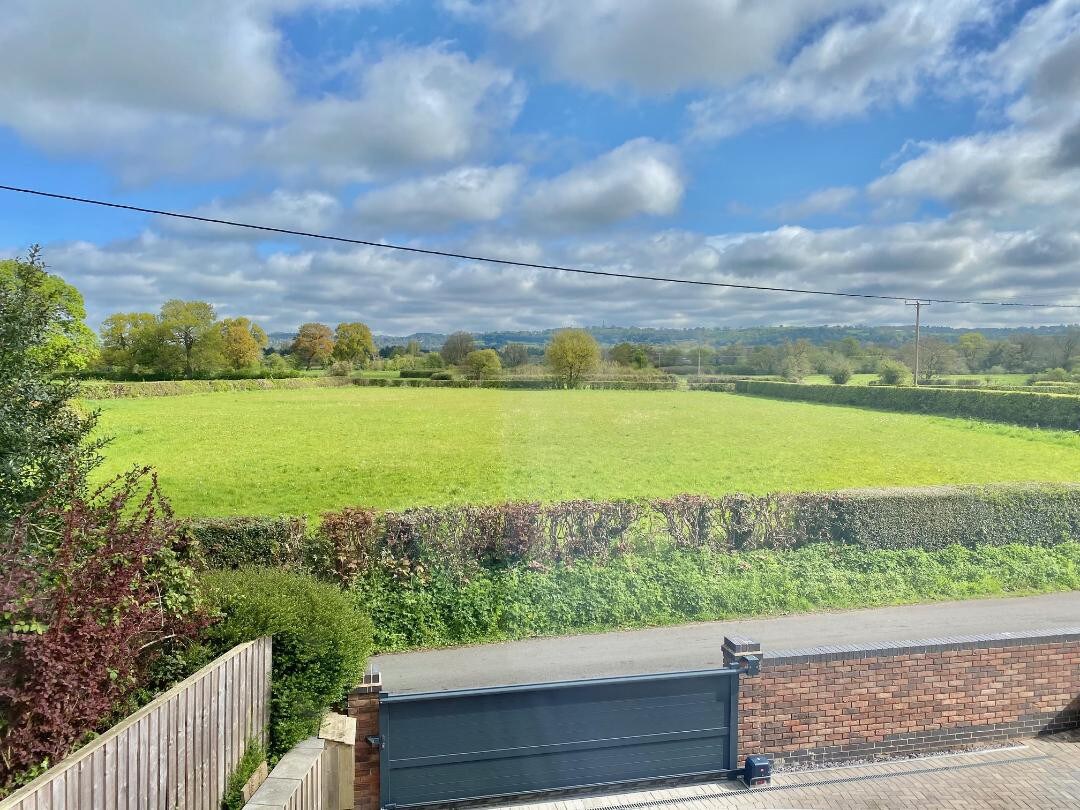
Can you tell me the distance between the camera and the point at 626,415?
15.1 metres

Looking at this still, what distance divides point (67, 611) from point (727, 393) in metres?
14.9

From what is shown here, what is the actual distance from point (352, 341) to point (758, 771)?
9.34 metres

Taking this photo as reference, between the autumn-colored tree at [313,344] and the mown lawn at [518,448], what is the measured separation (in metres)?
0.69

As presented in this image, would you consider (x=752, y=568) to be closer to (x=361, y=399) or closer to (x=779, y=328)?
(x=361, y=399)

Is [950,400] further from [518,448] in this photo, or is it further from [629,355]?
[518,448]

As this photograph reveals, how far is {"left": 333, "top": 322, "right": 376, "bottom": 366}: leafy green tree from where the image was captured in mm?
11883

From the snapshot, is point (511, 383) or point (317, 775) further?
point (511, 383)

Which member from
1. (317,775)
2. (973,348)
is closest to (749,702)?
(317,775)

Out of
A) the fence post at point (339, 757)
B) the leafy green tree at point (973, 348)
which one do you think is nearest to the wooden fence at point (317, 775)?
the fence post at point (339, 757)

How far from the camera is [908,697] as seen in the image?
521 centimetres

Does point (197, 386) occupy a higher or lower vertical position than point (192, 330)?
lower

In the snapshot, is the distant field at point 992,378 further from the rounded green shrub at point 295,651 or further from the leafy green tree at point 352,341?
the rounded green shrub at point 295,651

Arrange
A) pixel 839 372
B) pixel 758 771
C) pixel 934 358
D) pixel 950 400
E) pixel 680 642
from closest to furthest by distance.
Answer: pixel 758 771
pixel 680 642
pixel 934 358
pixel 950 400
pixel 839 372

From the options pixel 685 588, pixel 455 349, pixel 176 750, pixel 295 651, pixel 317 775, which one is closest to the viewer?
pixel 176 750
